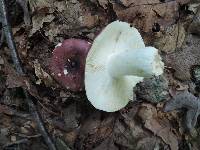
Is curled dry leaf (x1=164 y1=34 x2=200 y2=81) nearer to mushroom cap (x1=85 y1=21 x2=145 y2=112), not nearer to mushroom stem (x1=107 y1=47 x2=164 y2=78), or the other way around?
mushroom cap (x1=85 y1=21 x2=145 y2=112)

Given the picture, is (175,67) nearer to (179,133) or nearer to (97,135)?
(179,133)

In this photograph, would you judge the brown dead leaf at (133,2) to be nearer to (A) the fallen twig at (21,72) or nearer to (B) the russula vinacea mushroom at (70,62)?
(B) the russula vinacea mushroom at (70,62)

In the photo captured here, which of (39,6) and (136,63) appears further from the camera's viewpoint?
(39,6)

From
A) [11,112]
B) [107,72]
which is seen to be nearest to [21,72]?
[11,112]

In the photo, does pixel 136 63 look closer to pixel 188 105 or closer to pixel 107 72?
pixel 107 72

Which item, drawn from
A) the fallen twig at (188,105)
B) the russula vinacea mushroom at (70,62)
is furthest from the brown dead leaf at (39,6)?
the fallen twig at (188,105)

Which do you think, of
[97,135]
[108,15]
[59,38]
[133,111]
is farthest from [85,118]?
[108,15]
